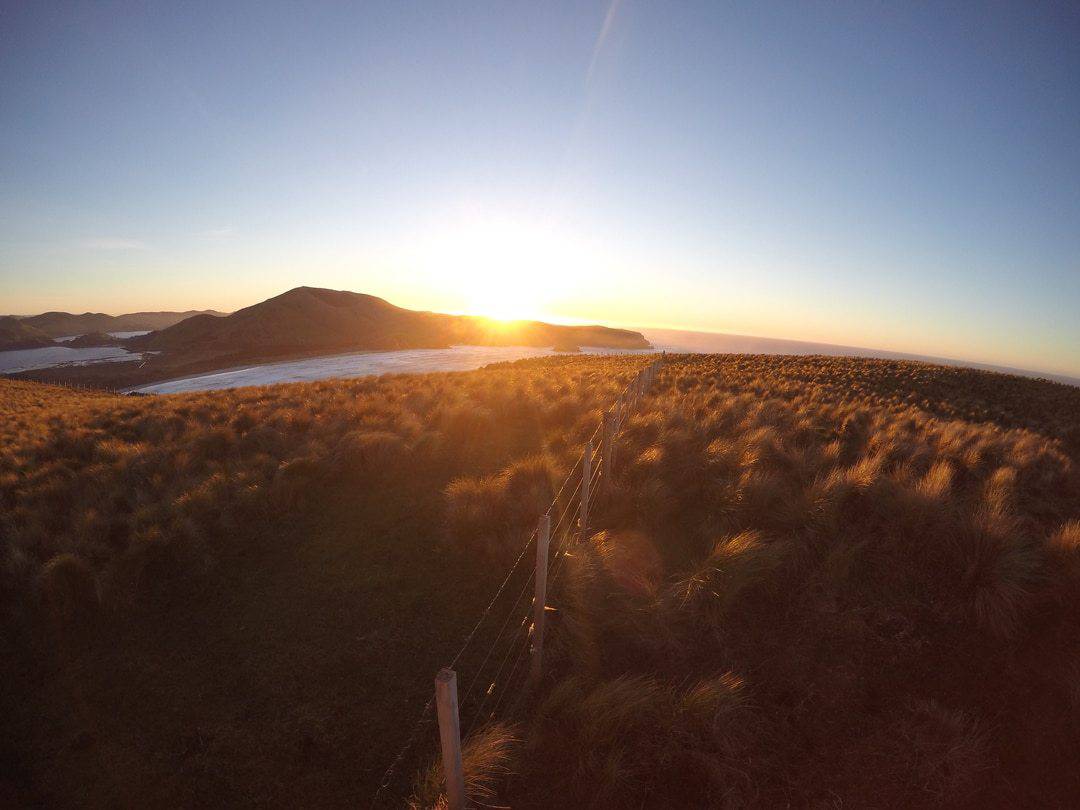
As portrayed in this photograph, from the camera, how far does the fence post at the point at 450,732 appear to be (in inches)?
92.4

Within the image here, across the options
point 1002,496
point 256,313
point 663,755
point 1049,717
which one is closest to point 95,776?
point 663,755

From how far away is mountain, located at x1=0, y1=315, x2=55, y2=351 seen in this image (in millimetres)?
100919

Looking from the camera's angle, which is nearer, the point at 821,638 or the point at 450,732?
the point at 450,732

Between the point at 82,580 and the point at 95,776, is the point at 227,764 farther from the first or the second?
the point at 82,580

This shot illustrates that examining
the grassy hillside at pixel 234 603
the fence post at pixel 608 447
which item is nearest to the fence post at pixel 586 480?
the grassy hillside at pixel 234 603

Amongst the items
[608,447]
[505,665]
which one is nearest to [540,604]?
[505,665]

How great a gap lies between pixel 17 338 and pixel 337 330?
8529cm

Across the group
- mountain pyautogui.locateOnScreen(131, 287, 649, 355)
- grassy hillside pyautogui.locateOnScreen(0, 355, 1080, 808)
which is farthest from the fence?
mountain pyautogui.locateOnScreen(131, 287, 649, 355)

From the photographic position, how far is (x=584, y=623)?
483 centimetres

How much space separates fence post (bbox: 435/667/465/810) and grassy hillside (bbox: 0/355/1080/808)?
60 centimetres

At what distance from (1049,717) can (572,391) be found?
1294cm

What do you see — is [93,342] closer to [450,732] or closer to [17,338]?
[17,338]

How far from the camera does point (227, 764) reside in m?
4.00

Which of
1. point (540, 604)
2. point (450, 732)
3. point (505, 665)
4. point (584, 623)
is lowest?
point (505, 665)
